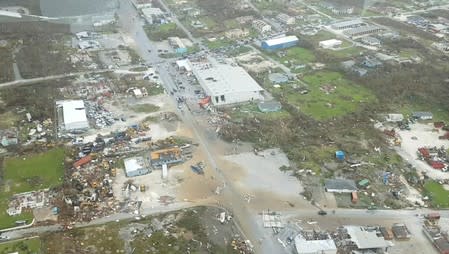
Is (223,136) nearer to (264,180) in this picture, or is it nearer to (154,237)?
(264,180)

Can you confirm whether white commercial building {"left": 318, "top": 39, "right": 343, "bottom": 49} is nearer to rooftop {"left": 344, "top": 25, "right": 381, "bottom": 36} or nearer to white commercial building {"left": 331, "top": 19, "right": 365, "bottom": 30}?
rooftop {"left": 344, "top": 25, "right": 381, "bottom": 36}

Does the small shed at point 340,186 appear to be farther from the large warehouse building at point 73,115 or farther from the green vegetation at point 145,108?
the large warehouse building at point 73,115

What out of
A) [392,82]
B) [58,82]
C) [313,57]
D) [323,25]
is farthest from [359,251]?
[323,25]

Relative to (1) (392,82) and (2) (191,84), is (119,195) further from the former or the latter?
(1) (392,82)

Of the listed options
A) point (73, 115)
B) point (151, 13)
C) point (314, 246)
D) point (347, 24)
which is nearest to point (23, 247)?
point (73, 115)

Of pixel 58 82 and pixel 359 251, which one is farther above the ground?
pixel 58 82

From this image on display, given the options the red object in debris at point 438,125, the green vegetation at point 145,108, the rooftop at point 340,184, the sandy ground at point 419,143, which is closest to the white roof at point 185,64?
the green vegetation at point 145,108
